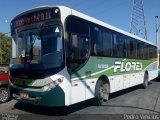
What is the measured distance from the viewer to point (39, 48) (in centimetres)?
830

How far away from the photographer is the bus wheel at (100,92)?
10.1 m

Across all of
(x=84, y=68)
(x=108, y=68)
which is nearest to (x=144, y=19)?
(x=108, y=68)

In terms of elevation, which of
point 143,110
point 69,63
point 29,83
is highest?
point 69,63

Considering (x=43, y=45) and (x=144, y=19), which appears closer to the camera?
(x=43, y=45)

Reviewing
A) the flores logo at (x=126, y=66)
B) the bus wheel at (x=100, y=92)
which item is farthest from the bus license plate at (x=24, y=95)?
the flores logo at (x=126, y=66)

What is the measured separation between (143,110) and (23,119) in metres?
4.46

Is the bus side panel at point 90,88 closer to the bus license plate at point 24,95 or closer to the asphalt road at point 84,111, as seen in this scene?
the asphalt road at point 84,111

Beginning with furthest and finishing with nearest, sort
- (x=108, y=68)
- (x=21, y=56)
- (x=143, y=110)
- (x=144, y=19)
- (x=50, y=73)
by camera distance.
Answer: (x=144, y=19) < (x=108, y=68) < (x=143, y=110) < (x=21, y=56) < (x=50, y=73)

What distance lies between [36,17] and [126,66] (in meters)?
6.44

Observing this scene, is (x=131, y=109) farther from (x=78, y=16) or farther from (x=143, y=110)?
(x=78, y=16)

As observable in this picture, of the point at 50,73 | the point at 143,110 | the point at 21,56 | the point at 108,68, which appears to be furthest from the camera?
the point at 108,68

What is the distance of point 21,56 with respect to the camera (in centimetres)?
874

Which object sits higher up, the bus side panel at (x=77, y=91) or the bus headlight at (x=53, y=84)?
the bus headlight at (x=53, y=84)

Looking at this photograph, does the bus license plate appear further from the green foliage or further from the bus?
the green foliage
